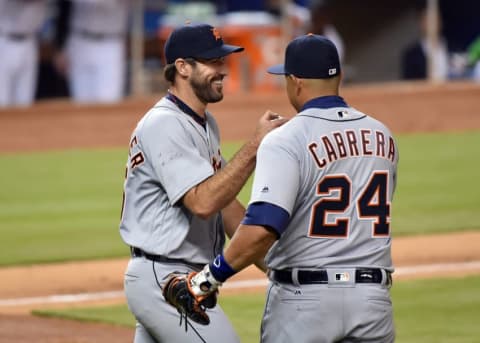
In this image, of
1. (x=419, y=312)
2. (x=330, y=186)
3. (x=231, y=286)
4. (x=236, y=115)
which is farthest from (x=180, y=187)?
(x=236, y=115)

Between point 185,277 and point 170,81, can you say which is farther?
point 170,81

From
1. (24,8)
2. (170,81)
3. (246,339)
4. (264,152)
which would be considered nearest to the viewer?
(264,152)

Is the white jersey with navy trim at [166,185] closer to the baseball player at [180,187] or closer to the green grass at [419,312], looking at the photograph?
the baseball player at [180,187]

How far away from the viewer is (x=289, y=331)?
14.0 feet

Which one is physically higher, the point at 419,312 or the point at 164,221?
the point at 164,221

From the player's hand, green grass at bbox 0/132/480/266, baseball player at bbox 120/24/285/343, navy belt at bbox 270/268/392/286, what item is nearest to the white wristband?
baseball player at bbox 120/24/285/343

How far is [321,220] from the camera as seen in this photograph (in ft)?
13.9

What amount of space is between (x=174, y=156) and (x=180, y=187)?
13cm

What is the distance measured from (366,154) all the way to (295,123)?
291mm

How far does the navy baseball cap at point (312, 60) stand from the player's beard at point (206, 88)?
0.53m

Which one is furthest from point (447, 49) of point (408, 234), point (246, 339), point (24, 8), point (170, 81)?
point (170, 81)

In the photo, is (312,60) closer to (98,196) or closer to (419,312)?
(419,312)

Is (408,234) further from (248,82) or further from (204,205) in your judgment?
(248,82)

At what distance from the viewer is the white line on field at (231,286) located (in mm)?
8320
